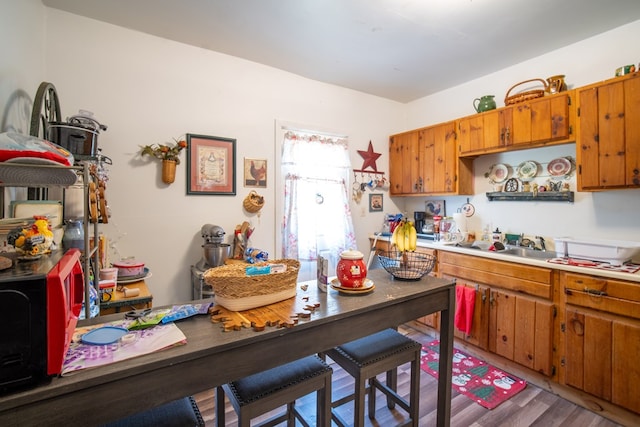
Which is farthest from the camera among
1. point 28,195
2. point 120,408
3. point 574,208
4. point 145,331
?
point 574,208

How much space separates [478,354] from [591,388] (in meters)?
0.78

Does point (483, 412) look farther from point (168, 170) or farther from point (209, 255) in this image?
point (168, 170)

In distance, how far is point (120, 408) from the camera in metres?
0.71

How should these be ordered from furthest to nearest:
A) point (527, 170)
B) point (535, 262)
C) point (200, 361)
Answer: point (527, 170) → point (535, 262) → point (200, 361)

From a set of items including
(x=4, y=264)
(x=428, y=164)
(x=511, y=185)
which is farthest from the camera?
(x=428, y=164)

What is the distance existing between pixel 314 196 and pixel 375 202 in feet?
2.95

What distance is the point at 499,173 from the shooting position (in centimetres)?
294

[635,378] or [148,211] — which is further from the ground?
[148,211]

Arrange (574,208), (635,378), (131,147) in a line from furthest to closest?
(574,208) → (131,147) → (635,378)

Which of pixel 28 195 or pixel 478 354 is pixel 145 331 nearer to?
pixel 28 195

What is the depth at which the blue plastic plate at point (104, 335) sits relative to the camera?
799 millimetres

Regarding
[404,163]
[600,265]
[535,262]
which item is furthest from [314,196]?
[600,265]

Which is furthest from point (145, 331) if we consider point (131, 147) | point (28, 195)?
point (131, 147)

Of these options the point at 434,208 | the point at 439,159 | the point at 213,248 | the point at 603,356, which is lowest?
the point at 603,356
